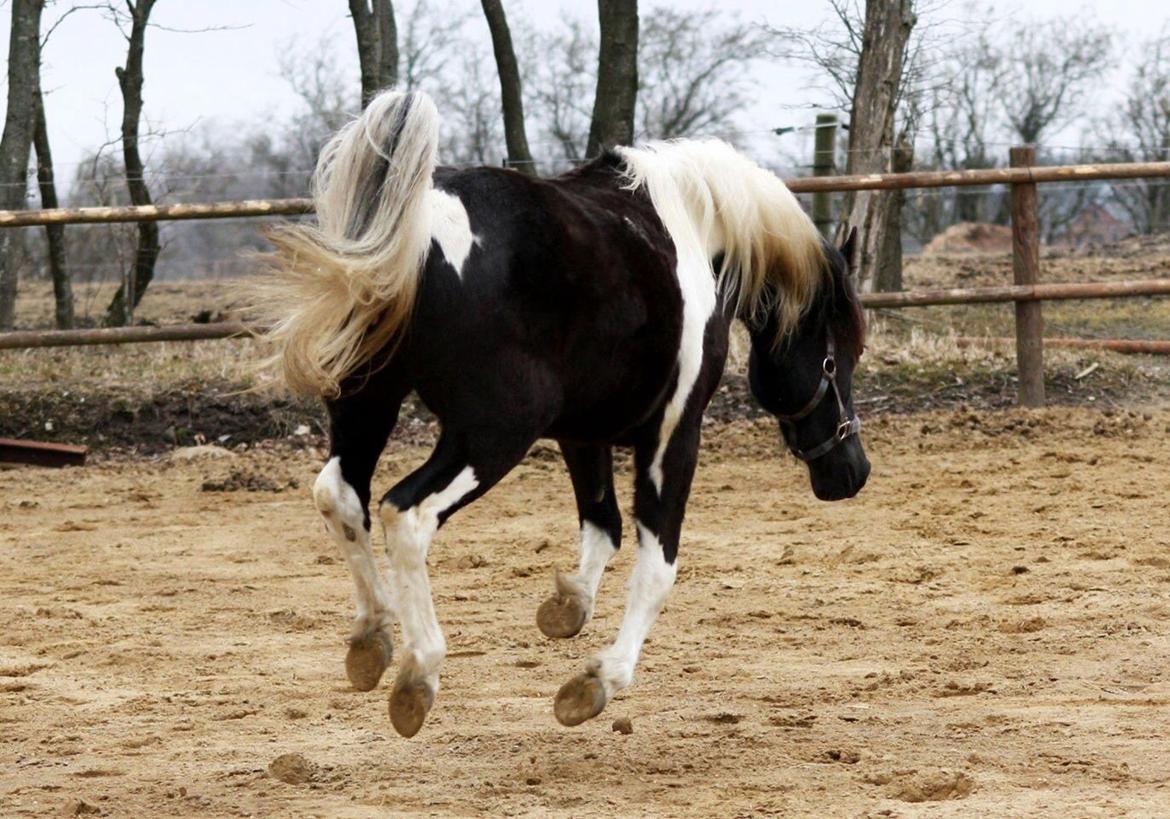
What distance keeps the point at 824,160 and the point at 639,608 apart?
8.04 metres

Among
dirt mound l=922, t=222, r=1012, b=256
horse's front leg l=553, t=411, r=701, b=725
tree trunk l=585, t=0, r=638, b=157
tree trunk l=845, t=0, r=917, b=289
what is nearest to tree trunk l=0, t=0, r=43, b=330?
tree trunk l=585, t=0, r=638, b=157

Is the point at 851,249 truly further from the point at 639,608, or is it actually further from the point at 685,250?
the point at 639,608

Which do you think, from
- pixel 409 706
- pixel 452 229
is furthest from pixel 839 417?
pixel 409 706

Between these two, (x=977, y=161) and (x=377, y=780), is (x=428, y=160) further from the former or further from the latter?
(x=977, y=161)

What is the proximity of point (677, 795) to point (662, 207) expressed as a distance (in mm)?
1676

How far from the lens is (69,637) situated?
5.16m

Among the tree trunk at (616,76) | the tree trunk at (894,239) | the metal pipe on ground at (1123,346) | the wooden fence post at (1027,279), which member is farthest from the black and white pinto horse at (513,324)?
the tree trunk at (894,239)

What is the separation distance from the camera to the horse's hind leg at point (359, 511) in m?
3.84

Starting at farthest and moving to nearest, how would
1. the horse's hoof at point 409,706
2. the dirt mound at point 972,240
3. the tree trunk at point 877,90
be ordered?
the dirt mound at point 972,240
the tree trunk at point 877,90
the horse's hoof at point 409,706

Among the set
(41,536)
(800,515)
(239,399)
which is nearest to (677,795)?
(800,515)

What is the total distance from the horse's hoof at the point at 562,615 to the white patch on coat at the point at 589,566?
0.06 ft

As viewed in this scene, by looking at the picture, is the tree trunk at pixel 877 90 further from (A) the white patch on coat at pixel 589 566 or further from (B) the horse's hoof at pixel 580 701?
(B) the horse's hoof at pixel 580 701

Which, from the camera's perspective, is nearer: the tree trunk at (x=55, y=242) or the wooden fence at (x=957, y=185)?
the wooden fence at (x=957, y=185)

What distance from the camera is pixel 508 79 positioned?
49.7 feet
